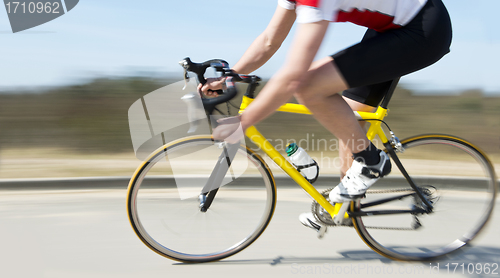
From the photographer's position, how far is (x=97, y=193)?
3.88 meters

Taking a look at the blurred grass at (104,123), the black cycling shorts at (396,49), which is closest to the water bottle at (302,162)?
the black cycling shorts at (396,49)

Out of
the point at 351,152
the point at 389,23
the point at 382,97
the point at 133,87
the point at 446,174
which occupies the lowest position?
the point at 133,87

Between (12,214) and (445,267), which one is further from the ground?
(445,267)

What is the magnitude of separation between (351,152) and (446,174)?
3.39ft

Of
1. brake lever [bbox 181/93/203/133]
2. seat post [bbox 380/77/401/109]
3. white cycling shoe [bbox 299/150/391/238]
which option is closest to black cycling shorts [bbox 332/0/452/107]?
seat post [bbox 380/77/401/109]

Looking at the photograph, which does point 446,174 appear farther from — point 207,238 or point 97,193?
point 97,193

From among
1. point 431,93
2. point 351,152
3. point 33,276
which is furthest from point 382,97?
point 431,93

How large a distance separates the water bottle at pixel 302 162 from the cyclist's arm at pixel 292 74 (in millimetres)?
461

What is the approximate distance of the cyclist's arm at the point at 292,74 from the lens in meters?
1.71

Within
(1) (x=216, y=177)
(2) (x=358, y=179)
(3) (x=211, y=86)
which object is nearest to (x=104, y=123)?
(1) (x=216, y=177)

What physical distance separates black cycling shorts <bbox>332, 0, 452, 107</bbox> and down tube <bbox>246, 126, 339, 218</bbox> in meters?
0.60

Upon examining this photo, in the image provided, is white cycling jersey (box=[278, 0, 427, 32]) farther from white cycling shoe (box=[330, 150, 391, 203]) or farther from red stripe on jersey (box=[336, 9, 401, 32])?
white cycling shoe (box=[330, 150, 391, 203])

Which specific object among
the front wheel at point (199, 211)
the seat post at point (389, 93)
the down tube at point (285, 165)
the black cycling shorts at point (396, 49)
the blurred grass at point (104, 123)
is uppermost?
the black cycling shorts at point (396, 49)

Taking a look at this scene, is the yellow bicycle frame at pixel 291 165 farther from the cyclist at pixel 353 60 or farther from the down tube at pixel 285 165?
the cyclist at pixel 353 60
